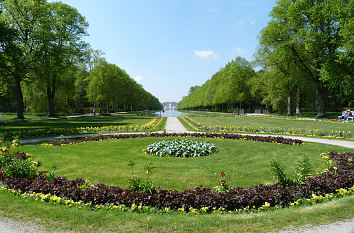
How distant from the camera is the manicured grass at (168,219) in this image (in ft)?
11.6

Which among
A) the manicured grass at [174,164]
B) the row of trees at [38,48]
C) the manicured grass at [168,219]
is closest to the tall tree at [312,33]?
the manicured grass at [174,164]

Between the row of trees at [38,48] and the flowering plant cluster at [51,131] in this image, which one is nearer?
the flowering plant cluster at [51,131]

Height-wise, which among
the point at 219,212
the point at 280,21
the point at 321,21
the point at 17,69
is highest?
the point at 280,21

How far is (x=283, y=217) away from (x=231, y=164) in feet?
12.4

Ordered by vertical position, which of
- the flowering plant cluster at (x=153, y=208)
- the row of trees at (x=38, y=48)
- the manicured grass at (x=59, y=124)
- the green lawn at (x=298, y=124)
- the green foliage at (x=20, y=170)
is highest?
the row of trees at (x=38, y=48)

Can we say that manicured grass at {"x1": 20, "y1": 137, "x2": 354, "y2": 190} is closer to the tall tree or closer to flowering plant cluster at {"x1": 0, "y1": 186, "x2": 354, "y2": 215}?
flowering plant cluster at {"x1": 0, "y1": 186, "x2": 354, "y2": 215}

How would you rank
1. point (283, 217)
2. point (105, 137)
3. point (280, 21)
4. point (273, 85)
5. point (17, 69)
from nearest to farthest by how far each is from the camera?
point (283, 217)
point (105, 137)
point (17, 69)
point (280, 21)
point (273, 85)

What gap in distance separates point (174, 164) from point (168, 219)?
3.87 m

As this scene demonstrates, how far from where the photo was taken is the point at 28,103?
3928cm

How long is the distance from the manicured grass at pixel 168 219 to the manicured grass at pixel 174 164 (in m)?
1.67

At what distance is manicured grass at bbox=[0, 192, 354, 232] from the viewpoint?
3.52 m

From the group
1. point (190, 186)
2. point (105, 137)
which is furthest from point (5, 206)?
point (105, 137)

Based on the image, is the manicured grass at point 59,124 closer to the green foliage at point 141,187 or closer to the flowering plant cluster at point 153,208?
the flowering plant cluster at point 153,208

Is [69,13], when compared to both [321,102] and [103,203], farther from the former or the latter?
[321,102]
